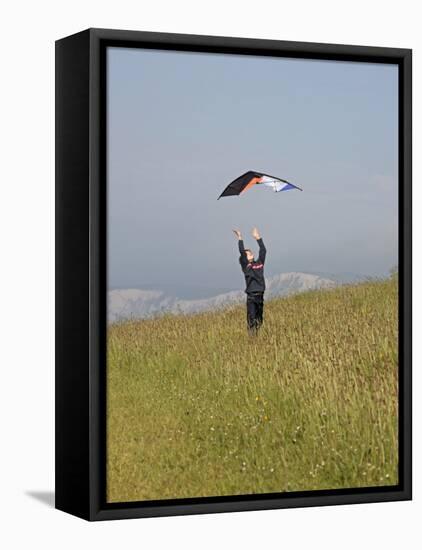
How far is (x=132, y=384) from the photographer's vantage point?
13.4 meters

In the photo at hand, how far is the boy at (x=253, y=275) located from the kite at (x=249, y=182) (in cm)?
32

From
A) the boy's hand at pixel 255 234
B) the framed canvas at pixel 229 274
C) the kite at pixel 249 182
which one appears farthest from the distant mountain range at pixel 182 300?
the kite at pixel 249 182

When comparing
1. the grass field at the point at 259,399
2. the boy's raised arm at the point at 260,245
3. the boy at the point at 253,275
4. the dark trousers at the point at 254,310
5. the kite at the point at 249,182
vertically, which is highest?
the kite at the point at 249,182

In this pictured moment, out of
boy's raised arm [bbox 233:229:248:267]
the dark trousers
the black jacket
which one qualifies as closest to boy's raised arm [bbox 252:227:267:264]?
the black jacket

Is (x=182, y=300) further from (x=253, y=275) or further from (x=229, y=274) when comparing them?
(x=253, y=275)

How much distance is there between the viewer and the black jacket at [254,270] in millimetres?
13727

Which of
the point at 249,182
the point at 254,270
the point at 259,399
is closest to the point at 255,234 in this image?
the point at 254,270

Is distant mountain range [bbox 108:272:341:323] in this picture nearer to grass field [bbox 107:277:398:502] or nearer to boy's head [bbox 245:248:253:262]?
grass field [bbox 107:277:398:502]

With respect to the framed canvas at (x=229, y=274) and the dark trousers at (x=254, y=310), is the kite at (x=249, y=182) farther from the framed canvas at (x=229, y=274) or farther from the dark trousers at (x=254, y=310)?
the dark trousers at (x=254, y=310)

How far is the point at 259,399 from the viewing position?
13.7 m

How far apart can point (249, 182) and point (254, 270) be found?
726 millimetres

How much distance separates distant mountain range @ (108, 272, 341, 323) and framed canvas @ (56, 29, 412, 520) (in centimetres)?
1

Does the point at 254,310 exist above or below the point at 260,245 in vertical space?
below

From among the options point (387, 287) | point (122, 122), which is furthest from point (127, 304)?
point (387, 287)
